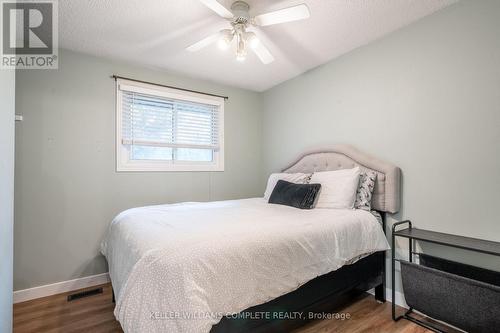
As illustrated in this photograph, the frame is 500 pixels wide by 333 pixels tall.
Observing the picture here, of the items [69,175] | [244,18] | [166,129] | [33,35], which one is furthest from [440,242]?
[33,35]

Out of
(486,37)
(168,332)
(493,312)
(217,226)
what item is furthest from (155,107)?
(493,312)

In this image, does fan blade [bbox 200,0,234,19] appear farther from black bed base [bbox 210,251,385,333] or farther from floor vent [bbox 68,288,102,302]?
floor vent [bbox 68,288,102,302]

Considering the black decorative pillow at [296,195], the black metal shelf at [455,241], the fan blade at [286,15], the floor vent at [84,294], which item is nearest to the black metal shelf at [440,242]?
the black metal shelf at [455,241]

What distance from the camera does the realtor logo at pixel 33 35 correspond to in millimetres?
1723

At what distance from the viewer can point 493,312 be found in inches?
51.8

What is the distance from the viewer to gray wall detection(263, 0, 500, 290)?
5.37ft

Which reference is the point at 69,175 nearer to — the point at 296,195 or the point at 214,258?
the point at 214,258

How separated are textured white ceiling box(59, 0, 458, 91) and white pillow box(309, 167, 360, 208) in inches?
50.6

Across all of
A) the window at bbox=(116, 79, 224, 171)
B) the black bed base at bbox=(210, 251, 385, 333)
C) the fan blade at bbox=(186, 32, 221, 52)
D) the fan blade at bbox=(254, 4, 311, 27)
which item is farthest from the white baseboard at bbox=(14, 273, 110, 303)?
the fan blade at bbox=(254, 4, 311, 27)

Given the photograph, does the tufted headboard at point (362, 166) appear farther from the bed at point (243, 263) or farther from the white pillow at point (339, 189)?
the white pillow at point (339, 189)

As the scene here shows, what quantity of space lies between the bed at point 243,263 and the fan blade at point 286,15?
1.38 meters

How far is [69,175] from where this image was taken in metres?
2.37

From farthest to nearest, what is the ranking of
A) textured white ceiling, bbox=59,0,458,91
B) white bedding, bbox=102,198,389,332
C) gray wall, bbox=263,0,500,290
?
textured white ceiling, bbox=59,0,458,91
gray wall, bbox=263,0,500,290
white bedding, bbox=102,198,389,332

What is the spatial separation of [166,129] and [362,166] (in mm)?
2315
